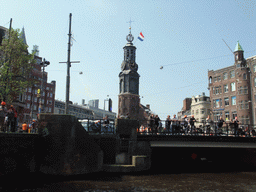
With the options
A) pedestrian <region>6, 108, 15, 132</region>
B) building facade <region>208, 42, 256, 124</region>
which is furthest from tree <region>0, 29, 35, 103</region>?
building facade <region>208, 42, 256, 124</region>

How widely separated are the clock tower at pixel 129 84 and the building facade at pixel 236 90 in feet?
97.2

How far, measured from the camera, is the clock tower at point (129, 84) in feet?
279

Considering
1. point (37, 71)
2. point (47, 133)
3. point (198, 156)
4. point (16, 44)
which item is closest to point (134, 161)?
point (47, 133)

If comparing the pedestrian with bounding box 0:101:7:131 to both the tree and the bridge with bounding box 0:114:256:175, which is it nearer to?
the bridge with bounding box 0:114:256:175

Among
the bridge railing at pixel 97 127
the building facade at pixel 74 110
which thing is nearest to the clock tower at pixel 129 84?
the building facade at pixel 74 110

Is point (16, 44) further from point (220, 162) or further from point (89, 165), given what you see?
point (220, 162)

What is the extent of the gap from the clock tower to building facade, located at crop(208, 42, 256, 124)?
97.2ft

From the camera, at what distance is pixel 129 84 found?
85.1 m

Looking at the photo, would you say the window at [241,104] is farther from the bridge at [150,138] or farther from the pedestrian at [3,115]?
the pedestrian at [3,115]

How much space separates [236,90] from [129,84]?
38.3 m

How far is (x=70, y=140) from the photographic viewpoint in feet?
57.9

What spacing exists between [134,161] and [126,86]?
65.6 metres

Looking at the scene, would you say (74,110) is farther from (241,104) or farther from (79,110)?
(241,104)

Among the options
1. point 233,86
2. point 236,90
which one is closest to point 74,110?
point 233,86
